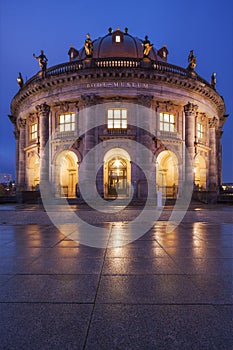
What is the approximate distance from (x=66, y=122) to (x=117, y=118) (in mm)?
6449

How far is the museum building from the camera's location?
26.9 m

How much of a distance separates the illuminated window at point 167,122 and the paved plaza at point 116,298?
974 inches

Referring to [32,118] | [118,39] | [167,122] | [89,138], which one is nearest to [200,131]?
[167,122]

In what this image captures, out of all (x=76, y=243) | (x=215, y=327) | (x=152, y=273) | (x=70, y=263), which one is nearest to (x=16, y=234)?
(x=76, y=243)

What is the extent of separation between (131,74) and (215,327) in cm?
2708

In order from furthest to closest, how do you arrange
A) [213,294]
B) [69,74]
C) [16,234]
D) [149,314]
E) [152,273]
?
[69,74], [16,234], [152,273], [213,294], [149,314]

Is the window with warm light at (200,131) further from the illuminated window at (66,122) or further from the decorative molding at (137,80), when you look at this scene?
the illuminated window at (66,122)

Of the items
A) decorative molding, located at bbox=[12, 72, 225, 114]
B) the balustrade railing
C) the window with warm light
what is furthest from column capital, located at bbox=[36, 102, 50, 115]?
the window with warm light

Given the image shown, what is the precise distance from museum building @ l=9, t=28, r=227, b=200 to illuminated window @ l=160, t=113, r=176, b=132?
118mm

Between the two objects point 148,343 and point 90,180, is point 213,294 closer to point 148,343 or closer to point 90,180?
point 148,343

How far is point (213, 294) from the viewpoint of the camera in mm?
3281

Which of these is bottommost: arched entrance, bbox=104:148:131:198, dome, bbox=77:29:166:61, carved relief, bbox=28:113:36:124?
arched entrance, bbox=104:148:131:198

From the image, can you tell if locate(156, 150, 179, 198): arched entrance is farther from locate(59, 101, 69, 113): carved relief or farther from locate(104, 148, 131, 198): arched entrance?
locate(59, 101, 69, 113): carved relief

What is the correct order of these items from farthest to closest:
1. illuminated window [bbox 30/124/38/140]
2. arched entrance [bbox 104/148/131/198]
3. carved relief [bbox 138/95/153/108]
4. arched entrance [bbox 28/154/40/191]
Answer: arched entrance [bbox 28/154/40/191] < illuminated window [bbox 30/124/38/140] < arched entrance [bbox 104/148/131/198] < carved relief [bbox 138/95/153/108]
